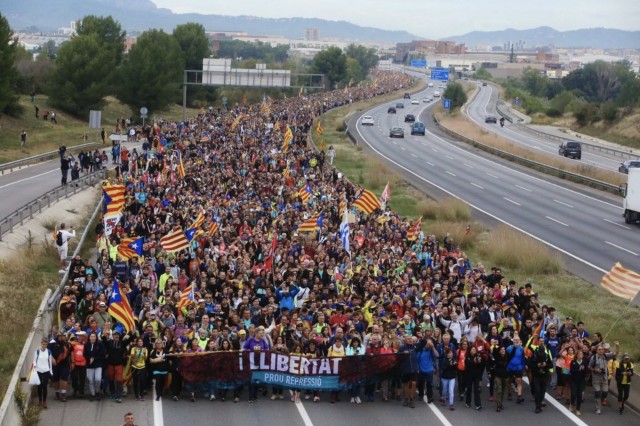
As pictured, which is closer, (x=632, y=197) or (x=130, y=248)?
(x=130, y=248)

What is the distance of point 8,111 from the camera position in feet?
258

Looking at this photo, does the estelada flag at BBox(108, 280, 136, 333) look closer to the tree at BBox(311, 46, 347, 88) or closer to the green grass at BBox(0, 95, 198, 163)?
the green grass at BBox(0, 95, 198, 163)

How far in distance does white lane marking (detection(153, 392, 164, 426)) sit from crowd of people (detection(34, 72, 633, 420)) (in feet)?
0.82

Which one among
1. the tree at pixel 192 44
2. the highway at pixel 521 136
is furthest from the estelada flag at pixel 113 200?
the tree at pixel 192 44

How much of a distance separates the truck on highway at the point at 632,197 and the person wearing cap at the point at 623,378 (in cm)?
2428

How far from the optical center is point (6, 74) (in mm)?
76188

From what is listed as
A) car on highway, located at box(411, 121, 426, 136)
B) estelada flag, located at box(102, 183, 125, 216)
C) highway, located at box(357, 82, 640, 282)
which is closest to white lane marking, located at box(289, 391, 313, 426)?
estelada flag, located at box(102, 183, 125, 216)

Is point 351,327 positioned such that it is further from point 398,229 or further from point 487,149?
point 487,149

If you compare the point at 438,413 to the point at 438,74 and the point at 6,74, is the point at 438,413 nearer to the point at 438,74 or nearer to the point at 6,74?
the point at 6,74

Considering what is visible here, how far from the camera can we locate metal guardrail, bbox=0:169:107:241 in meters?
31.4

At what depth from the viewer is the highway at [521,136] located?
7662cm

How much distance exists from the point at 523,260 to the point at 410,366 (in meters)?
16.2

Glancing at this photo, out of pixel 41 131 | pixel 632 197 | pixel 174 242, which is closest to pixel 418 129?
pixel 41 131

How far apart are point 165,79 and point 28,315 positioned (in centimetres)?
8055
